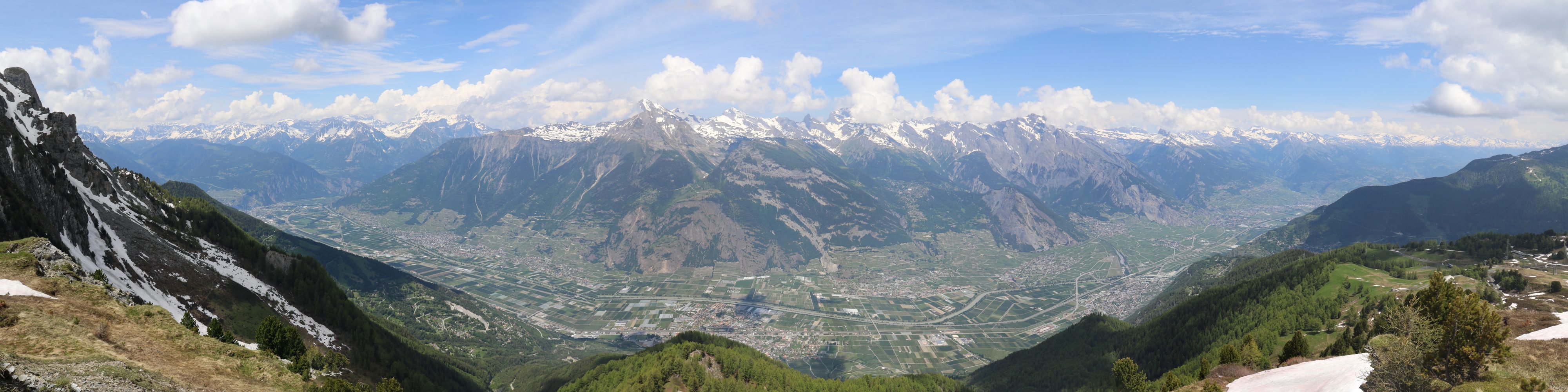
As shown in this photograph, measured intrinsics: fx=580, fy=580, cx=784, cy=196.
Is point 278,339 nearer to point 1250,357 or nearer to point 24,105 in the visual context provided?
point 24,105

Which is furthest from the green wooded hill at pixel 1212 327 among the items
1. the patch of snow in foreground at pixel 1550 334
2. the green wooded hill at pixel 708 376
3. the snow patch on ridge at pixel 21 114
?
the snow patch on ridge at pixel 21 114

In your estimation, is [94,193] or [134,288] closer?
[134,288]

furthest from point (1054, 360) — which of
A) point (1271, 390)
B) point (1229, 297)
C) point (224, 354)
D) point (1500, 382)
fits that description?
point (224, 354)

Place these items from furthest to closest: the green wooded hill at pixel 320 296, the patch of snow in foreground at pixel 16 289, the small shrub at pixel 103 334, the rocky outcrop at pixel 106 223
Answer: the green wooded hill at pixel 320 296 < the rocky outcrop at pixel 106 223 < the patch of snow in foreground at pixel 16 289 < the small shrub at pixel 103 334

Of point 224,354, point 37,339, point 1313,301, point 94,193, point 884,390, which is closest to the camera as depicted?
point 37,339

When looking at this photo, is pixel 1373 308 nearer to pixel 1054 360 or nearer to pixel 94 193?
pixel 1054 360

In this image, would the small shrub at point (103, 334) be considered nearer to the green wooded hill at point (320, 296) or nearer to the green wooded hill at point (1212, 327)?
the green wooded hill at point (320, 296)
